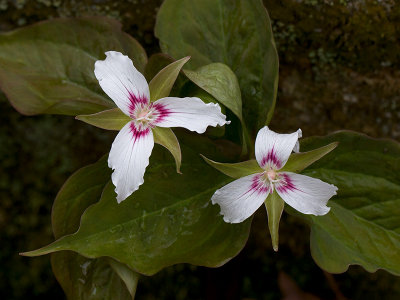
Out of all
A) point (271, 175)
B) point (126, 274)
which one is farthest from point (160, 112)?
point (126, 274)

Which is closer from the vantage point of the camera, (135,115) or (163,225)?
(135,115)

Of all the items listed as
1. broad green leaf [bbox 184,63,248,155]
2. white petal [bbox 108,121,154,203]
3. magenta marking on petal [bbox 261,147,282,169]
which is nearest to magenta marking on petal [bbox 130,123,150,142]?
white petal [bbox 108,121,154,203]

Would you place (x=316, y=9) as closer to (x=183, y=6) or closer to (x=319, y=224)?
(x=183, y=6)

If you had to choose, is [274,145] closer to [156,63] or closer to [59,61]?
[156,63]

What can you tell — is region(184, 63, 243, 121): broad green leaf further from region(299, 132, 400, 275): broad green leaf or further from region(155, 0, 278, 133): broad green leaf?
region(299, 132, 400, 275): broad green leaf

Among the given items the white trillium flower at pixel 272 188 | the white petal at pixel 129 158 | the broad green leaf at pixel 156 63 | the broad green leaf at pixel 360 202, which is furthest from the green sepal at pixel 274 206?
the broad green leaf at pixel 156 63

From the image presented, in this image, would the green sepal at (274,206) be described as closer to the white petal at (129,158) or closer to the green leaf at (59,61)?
the white petal at (129,158)

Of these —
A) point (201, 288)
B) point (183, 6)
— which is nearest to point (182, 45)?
point (183, 6)

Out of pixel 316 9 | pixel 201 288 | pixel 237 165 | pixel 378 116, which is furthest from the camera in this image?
pixel 201 288
